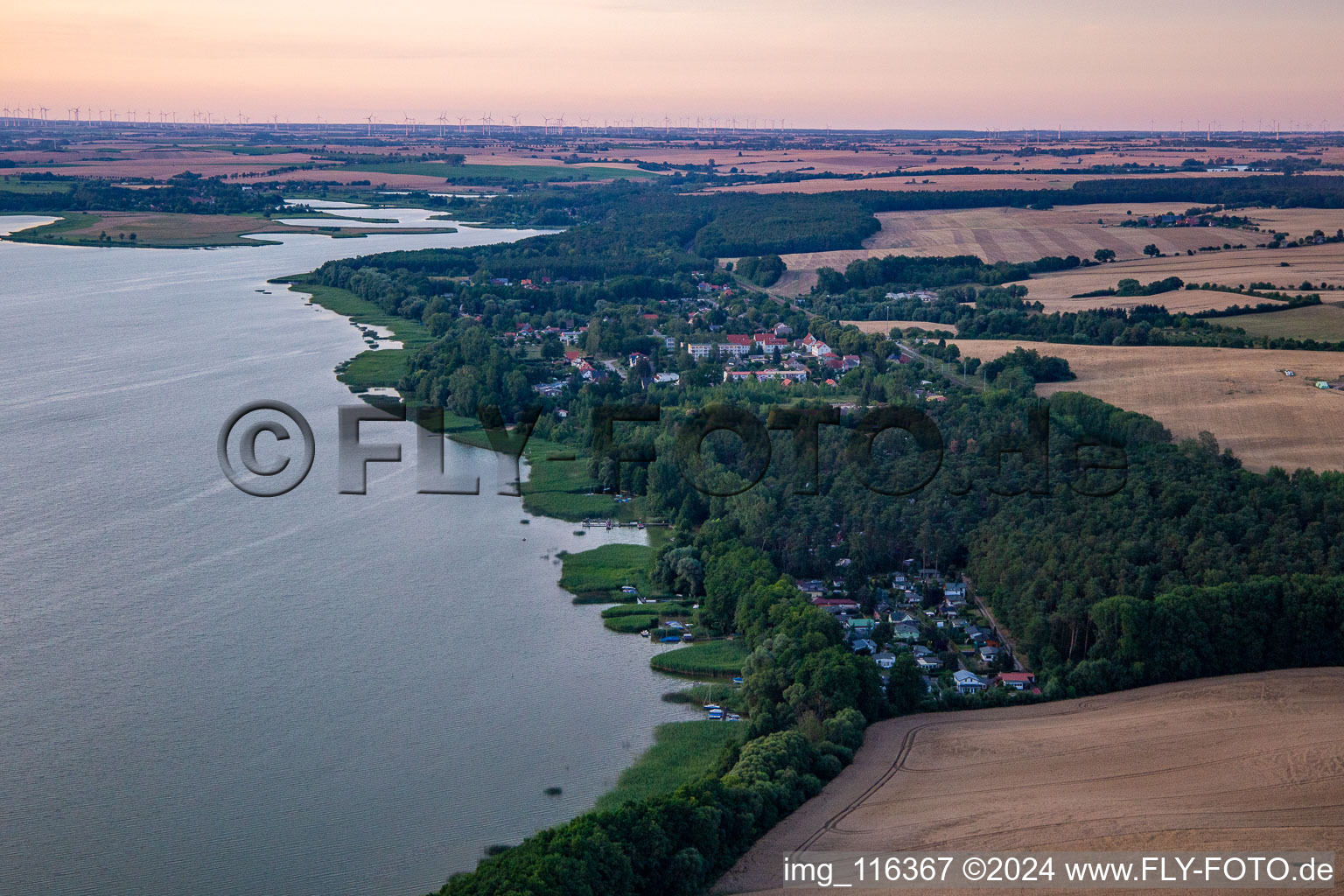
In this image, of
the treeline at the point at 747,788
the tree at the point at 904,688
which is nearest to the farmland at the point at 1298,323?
the treeline at the point at 747,788

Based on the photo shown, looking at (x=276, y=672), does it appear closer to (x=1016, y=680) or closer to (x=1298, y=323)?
(x=1016, y=680)

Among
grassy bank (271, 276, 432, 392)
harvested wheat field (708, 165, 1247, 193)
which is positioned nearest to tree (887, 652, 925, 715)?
grassy bank (271, 276, 432, 392)

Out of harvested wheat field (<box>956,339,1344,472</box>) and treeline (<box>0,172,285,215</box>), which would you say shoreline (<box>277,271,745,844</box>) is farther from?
treeline (<box>0,172,285,215</box>)

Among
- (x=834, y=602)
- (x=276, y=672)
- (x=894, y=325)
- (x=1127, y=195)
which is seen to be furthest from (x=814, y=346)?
(x=1127, y=195)

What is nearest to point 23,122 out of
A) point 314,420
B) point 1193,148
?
point 1193,148

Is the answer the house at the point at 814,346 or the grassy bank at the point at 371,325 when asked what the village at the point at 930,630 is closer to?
the grassy bank at the point at 371,325

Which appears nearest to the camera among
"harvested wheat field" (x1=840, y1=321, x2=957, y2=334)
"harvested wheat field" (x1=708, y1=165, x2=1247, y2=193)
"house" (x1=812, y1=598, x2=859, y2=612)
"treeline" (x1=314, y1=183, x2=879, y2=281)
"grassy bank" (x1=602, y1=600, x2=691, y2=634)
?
"grassy bank" (x1=602, y1=600, x2=691, y2=634)
